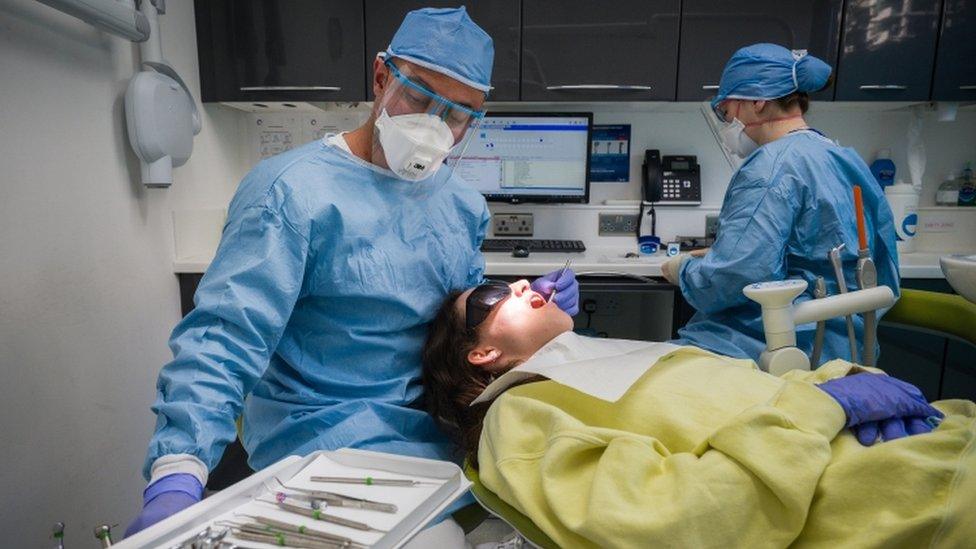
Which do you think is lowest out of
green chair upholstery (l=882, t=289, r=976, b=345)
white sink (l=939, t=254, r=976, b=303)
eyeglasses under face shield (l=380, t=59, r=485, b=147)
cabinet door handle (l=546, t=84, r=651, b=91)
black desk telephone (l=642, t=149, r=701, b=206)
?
green chair upholstery (l=882, t=289, r=976, b=345)

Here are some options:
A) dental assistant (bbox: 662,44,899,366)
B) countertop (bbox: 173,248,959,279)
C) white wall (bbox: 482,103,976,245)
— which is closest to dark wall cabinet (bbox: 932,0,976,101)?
white wall (bbox: 482,103,976,245)

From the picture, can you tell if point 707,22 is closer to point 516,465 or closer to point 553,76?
point 553,76

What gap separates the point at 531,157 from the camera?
2.67 m

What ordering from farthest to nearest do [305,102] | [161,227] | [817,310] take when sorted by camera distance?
[305,102] → [161,227] → [817,310]

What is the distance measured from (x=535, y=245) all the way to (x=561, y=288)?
123 centimetres

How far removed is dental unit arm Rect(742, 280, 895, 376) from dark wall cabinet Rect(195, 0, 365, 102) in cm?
183

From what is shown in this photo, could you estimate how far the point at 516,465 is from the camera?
34.5 inches

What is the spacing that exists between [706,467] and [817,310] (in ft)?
2.37

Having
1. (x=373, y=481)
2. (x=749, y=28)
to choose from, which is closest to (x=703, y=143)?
(x=749, y=28)

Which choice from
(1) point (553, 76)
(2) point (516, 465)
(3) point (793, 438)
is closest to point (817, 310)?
(3) point (793, 438)

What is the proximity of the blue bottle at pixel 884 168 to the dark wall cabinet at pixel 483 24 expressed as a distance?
5.80ft

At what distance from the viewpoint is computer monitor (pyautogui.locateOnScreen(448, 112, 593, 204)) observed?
263 centimetres

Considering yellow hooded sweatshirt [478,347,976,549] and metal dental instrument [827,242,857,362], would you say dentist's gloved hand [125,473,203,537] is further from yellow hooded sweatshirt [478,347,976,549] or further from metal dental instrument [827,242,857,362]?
metal dental instrument [827,242,857,362]

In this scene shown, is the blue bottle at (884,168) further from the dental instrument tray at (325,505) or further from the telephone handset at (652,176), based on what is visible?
the dental instrument tray at (325,505)
